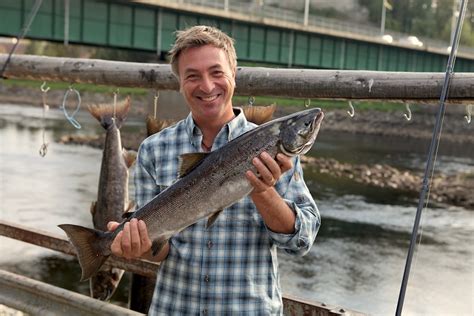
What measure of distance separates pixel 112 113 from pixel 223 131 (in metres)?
2.20

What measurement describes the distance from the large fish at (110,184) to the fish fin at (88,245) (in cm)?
179

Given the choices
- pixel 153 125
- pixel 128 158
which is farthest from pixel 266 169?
pixel 128 158

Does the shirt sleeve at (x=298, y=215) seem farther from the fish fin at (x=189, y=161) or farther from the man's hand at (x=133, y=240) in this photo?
the man's hand at (x=133, y=240)

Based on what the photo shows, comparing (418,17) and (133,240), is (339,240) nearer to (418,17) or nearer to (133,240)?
(133,240)

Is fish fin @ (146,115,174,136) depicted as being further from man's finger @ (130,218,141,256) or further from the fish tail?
man's finger @ (130,218,141,256)

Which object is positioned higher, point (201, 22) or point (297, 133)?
point (201, 22)

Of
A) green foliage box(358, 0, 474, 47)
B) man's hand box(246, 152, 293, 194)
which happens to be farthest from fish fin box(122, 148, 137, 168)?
green foliage box(358, 0, 474, 47)

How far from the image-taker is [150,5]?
2850cm

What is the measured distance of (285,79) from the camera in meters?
3.81

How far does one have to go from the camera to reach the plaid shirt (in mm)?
2643

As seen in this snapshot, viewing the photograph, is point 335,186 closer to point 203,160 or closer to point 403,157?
point 403,157

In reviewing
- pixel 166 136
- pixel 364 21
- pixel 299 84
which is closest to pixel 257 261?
pixel 166 136

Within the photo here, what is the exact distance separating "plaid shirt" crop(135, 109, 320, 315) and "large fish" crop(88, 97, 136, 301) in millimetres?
1924

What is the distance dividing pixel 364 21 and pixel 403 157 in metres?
58.7
